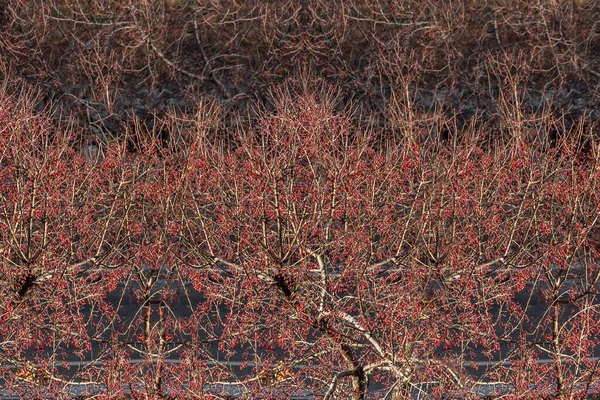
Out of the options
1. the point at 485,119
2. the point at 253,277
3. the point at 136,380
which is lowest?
the point at 485,119

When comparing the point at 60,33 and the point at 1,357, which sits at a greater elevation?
the point at 1,357

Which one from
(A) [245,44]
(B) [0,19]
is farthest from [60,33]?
(A) [245,44]

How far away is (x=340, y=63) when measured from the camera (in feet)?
125

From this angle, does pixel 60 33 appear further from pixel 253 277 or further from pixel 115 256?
pixel 253 277

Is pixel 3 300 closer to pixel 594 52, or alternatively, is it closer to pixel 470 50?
pixel 470 50

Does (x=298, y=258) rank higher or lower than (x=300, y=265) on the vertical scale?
lower

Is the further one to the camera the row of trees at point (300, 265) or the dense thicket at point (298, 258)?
the dense thicket at point (298, 258)

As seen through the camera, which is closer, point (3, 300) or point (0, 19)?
point (3, 300)

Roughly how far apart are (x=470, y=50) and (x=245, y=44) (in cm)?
876

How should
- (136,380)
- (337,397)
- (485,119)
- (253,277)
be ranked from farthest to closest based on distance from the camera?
(485,119)
(136,380)
(337,397)
(253,277)

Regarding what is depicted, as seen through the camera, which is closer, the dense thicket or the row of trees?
the row of trees

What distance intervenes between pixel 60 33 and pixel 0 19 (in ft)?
7.55

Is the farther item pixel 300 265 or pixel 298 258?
pixel 298 258

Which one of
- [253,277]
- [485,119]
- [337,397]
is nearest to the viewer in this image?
[253,277]
